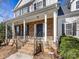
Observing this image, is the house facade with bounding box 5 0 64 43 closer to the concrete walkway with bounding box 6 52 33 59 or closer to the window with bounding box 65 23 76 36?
the window with bounding box 65 23 76 36

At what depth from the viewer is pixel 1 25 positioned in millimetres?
36281

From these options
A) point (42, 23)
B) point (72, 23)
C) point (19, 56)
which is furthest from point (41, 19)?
point (19, 56)

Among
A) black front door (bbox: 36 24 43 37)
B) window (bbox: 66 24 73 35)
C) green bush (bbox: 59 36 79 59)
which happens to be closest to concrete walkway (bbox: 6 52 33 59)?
green bush (bbox: 59 36 79 59)

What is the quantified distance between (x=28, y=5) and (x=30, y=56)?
1376cm

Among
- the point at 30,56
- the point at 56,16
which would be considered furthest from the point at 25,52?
the point at 56,16

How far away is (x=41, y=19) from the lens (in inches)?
993

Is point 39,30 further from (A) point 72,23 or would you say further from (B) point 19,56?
(A) point 72,23

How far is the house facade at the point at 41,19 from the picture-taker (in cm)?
2031

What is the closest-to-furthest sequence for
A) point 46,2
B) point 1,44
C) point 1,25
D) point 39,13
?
point 39,13
point 46,2
point 1,44
point 1,25

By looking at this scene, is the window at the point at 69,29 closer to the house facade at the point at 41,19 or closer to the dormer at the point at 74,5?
the house facade at the point at 41,19

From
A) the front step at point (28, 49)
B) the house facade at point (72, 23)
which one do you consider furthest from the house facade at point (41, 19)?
the front step at point (28, 49)

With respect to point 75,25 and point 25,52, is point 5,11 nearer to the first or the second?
point 25,52

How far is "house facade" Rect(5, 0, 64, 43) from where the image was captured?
20312mm

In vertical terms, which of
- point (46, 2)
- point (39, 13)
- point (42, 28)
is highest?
point (46, 2)
